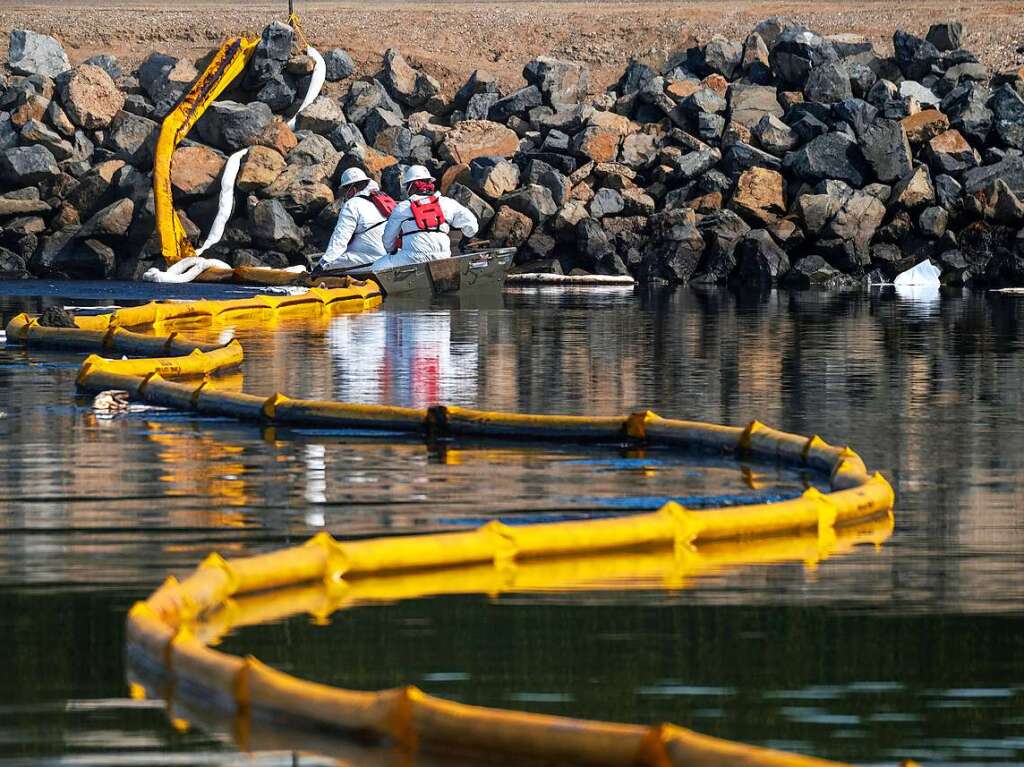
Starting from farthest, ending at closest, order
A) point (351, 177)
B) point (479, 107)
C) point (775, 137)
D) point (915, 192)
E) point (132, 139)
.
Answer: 1. point (479, 107)
2. point (132, 139)
3. point (775, 137)
4. point (915, 192)
5. point (351, 177)

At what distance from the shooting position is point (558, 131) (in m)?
42.2

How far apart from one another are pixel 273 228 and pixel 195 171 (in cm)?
197

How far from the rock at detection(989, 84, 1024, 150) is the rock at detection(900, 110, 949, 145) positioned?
43.6 inches

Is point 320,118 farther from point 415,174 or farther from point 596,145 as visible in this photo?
point 415,174

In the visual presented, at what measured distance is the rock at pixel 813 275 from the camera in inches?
1478

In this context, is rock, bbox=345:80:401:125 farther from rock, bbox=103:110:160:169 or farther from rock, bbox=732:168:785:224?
rock, bbox=732:168:785:224

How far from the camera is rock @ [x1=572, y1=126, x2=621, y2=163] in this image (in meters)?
41.1

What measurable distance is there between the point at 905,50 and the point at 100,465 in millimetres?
33825

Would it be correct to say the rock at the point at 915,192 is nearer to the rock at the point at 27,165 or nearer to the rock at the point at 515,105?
the rock at the point at 515,105

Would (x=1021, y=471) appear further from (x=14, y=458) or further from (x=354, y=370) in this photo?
(x=354, y=370)

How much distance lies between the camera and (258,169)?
38844 mm

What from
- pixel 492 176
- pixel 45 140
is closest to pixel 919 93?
pixel 492 176

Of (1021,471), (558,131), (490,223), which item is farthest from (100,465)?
(558,131)

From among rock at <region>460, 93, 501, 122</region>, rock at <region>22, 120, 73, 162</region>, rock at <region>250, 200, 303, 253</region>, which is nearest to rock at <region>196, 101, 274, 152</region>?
rock at <region>250, 200, 303, 253</region>
